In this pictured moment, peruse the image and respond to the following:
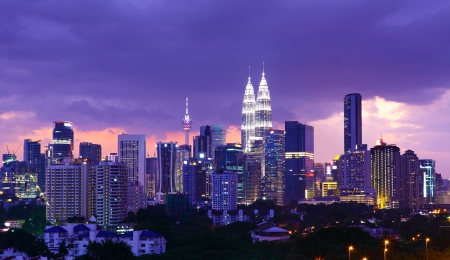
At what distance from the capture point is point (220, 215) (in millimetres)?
177375

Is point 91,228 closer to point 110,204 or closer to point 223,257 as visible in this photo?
point 223,257

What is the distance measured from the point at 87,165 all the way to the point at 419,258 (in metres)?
94.8

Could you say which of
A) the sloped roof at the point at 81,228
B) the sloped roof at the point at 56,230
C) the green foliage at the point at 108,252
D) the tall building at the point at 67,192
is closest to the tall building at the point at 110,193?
the tall building at the point at 67,192

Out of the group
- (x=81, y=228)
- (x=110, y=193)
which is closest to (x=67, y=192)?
(x=110, y=193)

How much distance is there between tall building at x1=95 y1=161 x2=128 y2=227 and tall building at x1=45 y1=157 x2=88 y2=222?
453cm

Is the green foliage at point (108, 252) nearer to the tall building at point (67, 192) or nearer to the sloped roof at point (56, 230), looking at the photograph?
the sloped roof at point (56, 230)

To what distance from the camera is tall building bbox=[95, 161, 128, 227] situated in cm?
14138

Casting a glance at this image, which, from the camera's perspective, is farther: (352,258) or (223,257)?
(223,257)

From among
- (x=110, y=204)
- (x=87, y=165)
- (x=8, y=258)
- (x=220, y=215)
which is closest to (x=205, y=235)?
(x=8, y=258)

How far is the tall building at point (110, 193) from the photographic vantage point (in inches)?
5566

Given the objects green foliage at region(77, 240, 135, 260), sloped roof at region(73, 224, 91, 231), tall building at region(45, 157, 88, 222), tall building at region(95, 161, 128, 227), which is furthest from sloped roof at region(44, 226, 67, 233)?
tall building at region(45, 157, 88, 222)

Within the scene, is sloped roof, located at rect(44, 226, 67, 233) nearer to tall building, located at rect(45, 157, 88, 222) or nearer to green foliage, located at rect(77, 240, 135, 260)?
green foliage, located at rect(77, 240, 135, 260)

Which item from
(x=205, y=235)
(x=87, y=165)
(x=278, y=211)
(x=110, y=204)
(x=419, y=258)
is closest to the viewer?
(x=419, y=258)

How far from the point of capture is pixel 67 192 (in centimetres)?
14850
